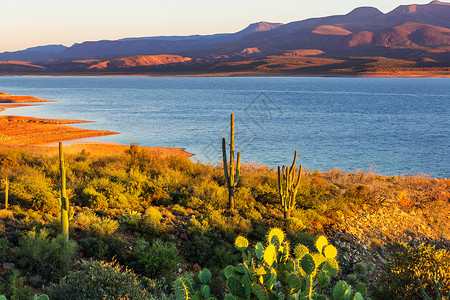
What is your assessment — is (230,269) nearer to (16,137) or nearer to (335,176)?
(335,176)

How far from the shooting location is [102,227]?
372 inches

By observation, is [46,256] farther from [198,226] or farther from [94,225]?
[198,226]

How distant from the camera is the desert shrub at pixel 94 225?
9.34 m

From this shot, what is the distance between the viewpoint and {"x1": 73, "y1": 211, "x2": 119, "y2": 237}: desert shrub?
9.34 meters

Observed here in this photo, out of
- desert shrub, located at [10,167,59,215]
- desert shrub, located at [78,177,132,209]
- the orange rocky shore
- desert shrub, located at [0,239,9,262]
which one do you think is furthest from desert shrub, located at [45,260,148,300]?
the orange rocky shore

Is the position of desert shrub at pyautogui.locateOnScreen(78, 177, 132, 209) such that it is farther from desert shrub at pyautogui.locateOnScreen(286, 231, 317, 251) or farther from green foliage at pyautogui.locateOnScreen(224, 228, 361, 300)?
green foliage at pyautogui.locateOnScreen(224, 228, 361, 300)

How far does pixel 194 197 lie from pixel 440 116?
5640 centimetres

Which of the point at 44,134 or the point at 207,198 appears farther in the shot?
the point at 44,134

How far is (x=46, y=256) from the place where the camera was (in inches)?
306

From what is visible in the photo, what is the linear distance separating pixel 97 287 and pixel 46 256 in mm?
2192

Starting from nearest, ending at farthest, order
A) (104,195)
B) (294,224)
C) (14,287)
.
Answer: (14,287)
(294,224)
(104,195)

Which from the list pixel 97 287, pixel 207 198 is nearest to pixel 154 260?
pixel 97 287

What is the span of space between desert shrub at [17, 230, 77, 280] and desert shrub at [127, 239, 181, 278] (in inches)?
52.5

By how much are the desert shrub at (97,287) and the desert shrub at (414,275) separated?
500cm
